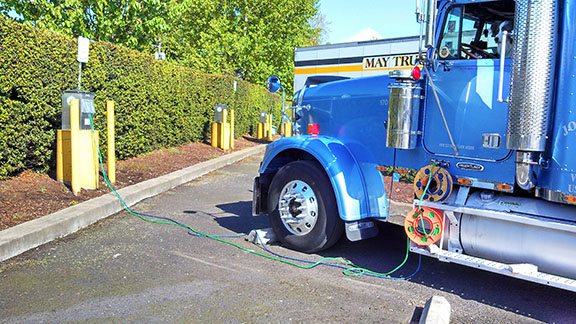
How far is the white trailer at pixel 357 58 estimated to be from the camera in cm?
1230

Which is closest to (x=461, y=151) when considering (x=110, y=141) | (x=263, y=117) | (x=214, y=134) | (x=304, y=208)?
(x=304, y=208)

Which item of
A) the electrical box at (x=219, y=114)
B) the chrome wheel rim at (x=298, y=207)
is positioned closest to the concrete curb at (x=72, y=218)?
the chrome wheel rim at (x=298, y=207)

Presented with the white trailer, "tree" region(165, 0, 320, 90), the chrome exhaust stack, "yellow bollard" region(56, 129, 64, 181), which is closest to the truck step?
the chrome exhaust stack

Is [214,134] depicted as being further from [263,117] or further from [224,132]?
[263,117]

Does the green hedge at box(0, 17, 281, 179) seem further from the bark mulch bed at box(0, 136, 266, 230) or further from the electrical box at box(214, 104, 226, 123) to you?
the electrical box at box(214, 104, 226, 123)

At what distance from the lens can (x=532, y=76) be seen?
12.0ft

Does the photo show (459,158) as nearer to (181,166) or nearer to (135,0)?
(181,166)

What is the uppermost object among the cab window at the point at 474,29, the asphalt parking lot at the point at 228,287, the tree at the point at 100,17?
the tree at the point at 100,17

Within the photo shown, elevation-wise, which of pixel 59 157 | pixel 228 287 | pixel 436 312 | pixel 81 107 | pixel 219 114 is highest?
pixel 219 114

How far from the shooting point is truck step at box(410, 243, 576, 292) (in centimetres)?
357

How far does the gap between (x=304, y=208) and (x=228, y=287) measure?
128cm

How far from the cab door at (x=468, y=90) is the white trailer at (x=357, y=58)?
6.77m

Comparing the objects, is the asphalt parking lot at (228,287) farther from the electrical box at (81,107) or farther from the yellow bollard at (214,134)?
the yellow bollard at (214,134)

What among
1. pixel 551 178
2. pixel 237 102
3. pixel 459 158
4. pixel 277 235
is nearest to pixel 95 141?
pixel 277 235
